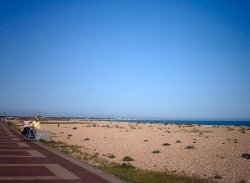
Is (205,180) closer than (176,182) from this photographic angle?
No

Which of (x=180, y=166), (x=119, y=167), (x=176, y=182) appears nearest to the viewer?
(x=176, y=182)

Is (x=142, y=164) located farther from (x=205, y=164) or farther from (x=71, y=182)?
(x=71, y=182)

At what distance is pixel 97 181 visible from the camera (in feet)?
36.3

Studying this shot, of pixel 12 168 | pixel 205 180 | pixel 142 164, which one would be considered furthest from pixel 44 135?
pixel 205 180

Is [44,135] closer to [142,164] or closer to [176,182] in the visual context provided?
[142,164]

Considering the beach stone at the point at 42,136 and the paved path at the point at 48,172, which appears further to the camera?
the beach stone at the point at 42,136

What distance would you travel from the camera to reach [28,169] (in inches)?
512

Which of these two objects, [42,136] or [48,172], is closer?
[48,172]

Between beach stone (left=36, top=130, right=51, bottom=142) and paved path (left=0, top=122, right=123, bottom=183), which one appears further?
beach stone (left=36, top=130, right=51, bottom=142)

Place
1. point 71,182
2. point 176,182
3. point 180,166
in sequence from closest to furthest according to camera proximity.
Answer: point 71,182 < point 176,182 < point 180,166

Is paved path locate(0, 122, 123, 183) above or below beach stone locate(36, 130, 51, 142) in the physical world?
below

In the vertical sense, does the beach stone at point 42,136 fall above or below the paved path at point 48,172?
above

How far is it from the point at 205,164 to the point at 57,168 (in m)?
9.31

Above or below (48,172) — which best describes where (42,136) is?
above
